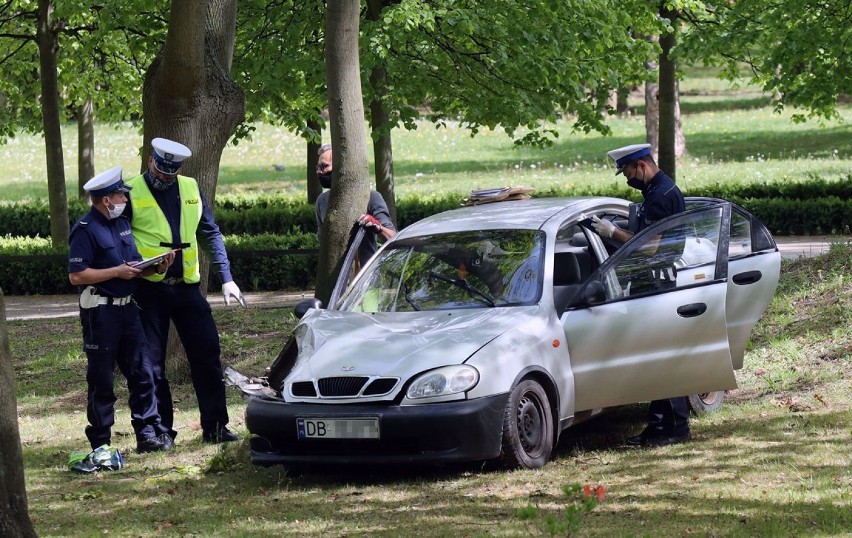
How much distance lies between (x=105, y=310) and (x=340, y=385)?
1899 mm

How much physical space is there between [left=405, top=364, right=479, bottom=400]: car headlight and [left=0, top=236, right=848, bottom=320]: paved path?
9489mm

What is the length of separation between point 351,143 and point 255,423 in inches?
148

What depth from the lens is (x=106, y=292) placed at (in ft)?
26.3

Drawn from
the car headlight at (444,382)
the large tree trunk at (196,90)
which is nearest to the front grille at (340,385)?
the car headlight at (444,382)

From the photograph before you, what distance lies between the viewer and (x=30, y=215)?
26391 millimetres

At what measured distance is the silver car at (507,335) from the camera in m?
6.94

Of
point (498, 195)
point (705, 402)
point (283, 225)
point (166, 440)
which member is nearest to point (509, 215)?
point (498, 195)

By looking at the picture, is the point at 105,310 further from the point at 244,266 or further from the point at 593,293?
the point at 244,266

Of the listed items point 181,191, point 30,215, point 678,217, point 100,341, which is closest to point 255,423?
point 100,341

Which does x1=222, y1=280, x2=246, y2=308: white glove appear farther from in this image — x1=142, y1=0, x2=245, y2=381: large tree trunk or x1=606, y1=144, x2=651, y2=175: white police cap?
x1=606, y1=144, x2=651, y2=175: white police cap

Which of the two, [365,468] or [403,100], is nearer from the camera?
[365,468]

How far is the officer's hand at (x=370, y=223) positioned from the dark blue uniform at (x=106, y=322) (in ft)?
6.50

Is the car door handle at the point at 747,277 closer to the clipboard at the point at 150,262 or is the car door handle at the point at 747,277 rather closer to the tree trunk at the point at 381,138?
the clipboard at the point at 150,262

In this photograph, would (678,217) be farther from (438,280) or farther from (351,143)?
(351,143)
